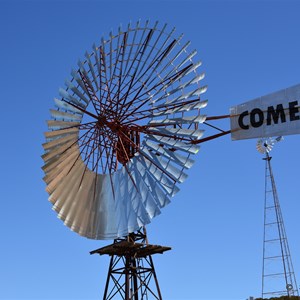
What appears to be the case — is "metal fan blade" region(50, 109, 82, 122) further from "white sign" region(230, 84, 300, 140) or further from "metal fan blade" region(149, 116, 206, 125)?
"white sign" region(230, 84, 300, 140)

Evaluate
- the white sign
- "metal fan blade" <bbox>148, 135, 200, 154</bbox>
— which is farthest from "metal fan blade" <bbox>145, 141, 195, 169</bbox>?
the white sign

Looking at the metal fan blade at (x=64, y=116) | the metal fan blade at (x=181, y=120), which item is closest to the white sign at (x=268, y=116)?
the metal fan blade at (x=181, y=120)

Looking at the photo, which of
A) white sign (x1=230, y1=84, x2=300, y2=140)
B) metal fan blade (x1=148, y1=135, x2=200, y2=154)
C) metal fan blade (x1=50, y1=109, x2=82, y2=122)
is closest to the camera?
white sign (x1=230, y1=84, x2=300, y2=140)

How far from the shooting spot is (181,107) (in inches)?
1503

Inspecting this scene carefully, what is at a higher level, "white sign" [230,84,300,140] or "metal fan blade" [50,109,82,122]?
"metal fan blade" [50,109,82,122]

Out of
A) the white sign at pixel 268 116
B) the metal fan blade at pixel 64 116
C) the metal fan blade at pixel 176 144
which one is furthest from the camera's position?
the metal fan blade at pixel 64 116

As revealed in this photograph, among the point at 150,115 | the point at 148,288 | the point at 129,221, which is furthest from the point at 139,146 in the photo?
the point at 148,288

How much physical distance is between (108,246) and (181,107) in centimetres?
903

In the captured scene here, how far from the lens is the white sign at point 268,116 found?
33688mm

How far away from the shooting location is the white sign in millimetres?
33688

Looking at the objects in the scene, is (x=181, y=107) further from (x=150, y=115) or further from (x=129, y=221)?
(x=129, y=221)

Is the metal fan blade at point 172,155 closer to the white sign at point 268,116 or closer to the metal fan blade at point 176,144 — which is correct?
the metal fan blade at point 176,144

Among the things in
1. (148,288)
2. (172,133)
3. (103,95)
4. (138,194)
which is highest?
(103,95)

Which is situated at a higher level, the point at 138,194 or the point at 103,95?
the point at 103,95
